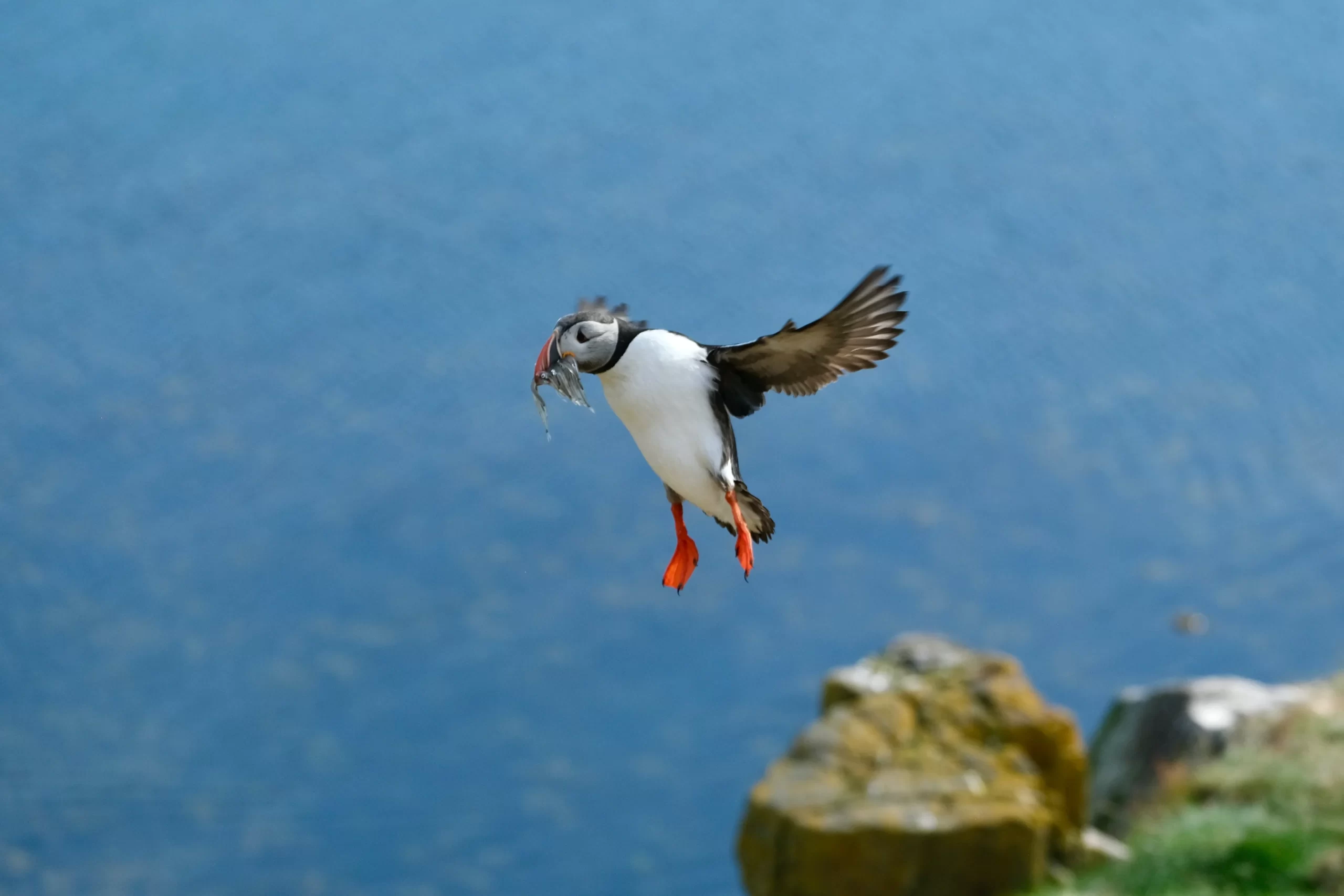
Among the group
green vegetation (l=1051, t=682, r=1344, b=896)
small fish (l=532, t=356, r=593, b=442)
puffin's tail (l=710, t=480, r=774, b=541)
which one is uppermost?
green vegetation (l=1051, t=682, r=1344, b=896)

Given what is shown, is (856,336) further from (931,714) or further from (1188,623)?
(1188,623)

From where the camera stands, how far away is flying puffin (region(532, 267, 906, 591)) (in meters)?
1.42

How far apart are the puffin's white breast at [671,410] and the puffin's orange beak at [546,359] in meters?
0.20

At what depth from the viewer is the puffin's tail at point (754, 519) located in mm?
1589

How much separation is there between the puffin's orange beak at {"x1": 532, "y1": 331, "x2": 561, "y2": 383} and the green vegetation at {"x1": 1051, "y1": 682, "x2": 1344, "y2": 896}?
23.0 feet

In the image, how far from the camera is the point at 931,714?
8.47m

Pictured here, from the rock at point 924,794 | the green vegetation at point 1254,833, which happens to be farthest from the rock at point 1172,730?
the rock at point 924,794

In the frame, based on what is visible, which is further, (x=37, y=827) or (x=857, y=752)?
(x=37, y=827)

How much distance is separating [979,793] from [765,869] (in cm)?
132

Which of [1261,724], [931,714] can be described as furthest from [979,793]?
[1261,724]

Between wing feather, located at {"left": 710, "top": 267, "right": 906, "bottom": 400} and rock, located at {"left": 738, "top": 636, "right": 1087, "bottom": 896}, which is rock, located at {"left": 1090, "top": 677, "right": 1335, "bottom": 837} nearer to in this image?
rock, located at {"left": 738, "top": 636, "right": 1087, "bottom": 896}

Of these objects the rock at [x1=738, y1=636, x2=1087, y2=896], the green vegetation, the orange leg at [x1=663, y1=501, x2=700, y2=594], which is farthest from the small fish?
the green vegetation

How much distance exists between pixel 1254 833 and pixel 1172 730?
2181mm

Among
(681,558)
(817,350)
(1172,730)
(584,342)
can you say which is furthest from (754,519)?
(1172,730)
